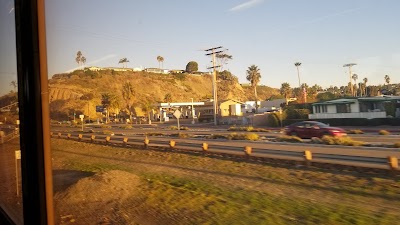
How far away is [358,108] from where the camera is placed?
4.28 metres

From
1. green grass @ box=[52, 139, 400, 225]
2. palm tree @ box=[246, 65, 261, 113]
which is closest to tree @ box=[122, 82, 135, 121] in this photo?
green grass @ box=[52, 139, 400, 225]

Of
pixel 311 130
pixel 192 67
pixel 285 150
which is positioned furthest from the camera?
pixel 285 150

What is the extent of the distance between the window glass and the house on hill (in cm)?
404

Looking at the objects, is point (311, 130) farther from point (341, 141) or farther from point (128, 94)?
point (128, 94)

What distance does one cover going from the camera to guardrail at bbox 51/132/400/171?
5.52 m

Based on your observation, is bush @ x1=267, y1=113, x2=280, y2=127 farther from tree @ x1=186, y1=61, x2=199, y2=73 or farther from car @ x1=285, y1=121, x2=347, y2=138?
tree @ x1=186, y1=61, x2=199, y2=73

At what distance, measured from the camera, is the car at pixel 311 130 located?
5027 mm

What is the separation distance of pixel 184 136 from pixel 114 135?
17.8ft

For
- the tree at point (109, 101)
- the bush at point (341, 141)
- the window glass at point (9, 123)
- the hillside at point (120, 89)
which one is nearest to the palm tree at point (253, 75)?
the hillside at point (120, 89)

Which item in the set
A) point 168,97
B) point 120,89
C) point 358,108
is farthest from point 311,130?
point 168,97

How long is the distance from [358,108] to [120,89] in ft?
41.7

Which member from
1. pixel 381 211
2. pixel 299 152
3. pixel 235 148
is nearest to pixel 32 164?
pixel 381 211

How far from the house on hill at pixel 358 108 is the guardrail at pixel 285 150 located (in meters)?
1.02

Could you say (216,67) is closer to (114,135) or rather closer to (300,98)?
(300,98)
